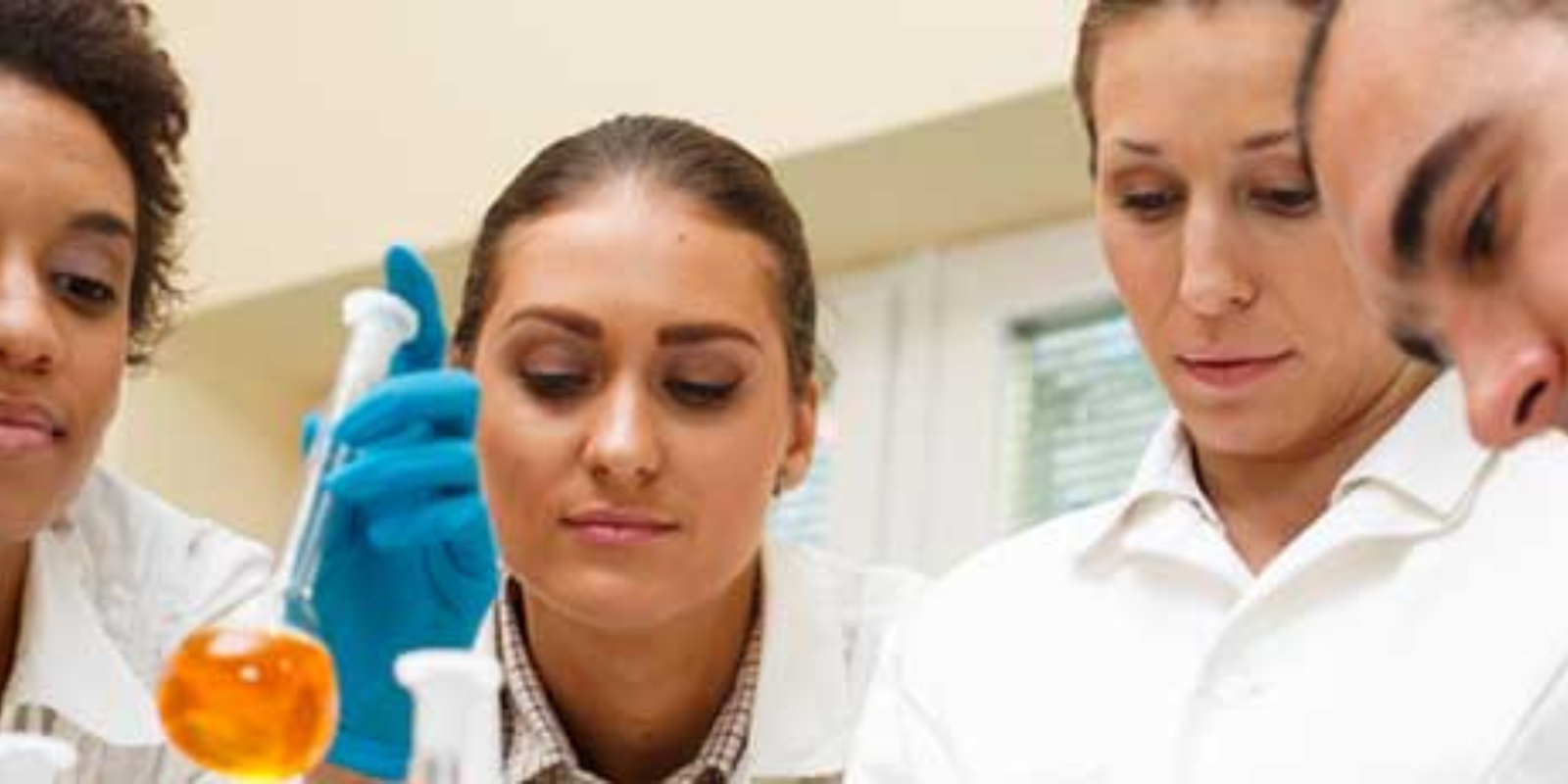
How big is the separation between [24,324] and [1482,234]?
87cm

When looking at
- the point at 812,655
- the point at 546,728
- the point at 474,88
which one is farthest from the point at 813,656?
the point at 474,88

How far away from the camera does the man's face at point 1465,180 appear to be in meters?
0.84

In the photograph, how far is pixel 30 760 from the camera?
0.98m

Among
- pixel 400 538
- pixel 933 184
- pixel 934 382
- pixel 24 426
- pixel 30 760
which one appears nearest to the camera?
pixel 30 760

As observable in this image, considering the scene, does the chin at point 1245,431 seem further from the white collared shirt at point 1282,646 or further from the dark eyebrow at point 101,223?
the dark eyebrow at point 101,223

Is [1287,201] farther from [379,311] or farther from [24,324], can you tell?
[24,324]

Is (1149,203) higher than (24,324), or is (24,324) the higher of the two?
(24,324)

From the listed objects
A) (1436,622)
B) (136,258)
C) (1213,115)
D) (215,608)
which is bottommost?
(1436,622)

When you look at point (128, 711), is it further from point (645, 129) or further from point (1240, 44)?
point (1240, 44)

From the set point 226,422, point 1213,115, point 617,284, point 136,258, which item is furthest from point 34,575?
point 226,422

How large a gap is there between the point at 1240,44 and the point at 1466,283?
0.45 metres

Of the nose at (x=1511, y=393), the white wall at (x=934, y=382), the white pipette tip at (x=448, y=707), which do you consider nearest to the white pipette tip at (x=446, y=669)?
the white pipette tip at (x=448, y=707)

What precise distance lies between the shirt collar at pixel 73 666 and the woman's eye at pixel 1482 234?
899 millimetres

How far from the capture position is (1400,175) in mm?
902
